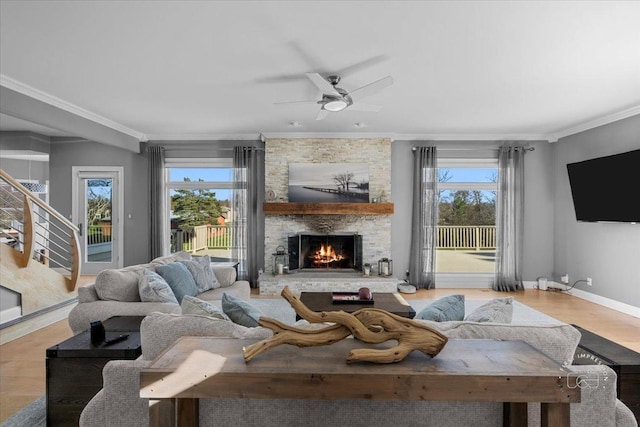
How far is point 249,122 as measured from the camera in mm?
5512

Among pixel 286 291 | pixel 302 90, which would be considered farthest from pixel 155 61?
pixel 286 291

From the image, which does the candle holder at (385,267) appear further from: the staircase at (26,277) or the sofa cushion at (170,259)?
the staircase at (26,277)

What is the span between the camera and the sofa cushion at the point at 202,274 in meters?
3.89

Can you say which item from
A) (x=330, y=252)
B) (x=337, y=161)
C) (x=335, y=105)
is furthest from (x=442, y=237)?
(x=335, y=105)

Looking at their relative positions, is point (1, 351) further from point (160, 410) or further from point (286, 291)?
point (286, 291)

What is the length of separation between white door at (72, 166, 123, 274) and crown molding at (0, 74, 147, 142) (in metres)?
1.16

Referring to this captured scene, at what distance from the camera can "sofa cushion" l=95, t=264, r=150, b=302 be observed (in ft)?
10.1

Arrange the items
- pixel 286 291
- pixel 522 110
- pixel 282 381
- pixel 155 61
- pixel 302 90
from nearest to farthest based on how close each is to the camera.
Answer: pixel 282 381, pixel 286 291, pixel 155 61, pixel 302 90, pixel 522 110

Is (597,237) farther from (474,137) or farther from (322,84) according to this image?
(322,84)

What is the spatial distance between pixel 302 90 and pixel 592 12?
2.58 meters

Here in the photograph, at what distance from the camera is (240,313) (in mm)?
1902

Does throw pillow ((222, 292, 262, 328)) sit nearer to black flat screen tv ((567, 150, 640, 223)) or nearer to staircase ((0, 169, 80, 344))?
staircase ((0, 169, 80, 344))

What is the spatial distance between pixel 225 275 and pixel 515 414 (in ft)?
11.4

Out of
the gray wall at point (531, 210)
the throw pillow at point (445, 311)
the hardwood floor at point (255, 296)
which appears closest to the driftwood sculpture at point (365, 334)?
the throw pillow at point (445, 311)
